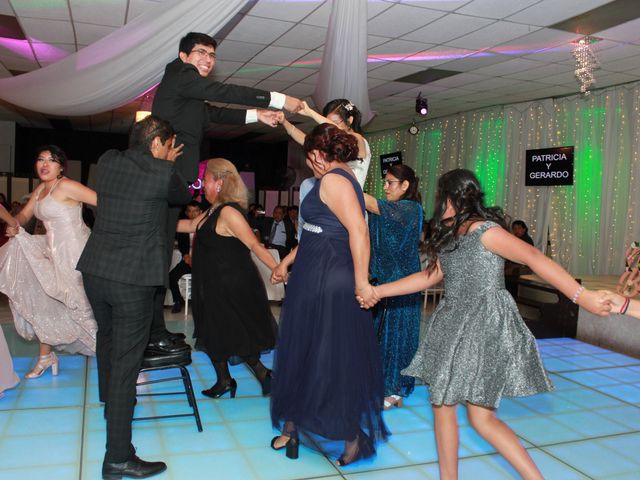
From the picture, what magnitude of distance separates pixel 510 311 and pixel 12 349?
401cm

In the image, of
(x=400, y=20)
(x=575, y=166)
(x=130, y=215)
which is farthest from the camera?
(x=575, y=166)

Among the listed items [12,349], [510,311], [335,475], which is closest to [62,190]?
[12,349]

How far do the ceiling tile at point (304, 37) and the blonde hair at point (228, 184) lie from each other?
3.02 m

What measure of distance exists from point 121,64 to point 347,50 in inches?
54.6

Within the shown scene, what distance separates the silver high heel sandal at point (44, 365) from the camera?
12.4 ft

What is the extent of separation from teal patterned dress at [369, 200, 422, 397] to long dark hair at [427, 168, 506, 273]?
44.1 inches

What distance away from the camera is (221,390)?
351 centimetres

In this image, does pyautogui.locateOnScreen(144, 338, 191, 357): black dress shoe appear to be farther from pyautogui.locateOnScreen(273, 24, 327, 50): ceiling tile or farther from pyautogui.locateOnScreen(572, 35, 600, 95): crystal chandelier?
pyautogui.locateOnScreen(572, 35, 600, 95): crystal chandelier

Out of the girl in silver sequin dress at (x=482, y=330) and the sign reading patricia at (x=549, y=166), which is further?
the sign reading patricia at (x=549, y=166)

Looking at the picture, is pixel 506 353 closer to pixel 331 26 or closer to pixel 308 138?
pixel 308 138

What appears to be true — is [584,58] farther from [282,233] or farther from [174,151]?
[174,151]

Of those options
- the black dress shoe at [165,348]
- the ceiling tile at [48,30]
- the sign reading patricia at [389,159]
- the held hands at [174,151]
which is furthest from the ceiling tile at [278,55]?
the sign reading patricia at [389,159]

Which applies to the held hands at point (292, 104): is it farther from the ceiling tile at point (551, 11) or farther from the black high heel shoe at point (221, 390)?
the ceiling tile at point (551, 11)

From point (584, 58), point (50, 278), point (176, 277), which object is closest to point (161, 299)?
point (50, 278)
